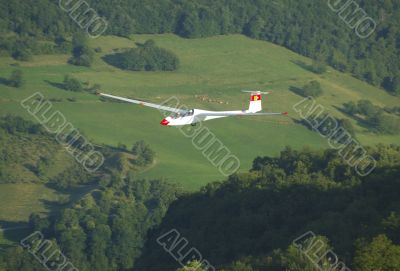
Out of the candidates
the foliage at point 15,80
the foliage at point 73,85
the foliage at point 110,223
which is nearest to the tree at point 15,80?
the foliage at point 15,80

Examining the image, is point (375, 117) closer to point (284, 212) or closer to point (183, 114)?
point (284, 212)

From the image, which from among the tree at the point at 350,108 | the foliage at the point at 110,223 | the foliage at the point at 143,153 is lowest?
the foliage at the point at 110,223

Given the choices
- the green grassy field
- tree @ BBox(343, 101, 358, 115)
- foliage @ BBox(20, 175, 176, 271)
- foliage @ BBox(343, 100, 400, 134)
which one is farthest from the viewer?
tree @ BBox(343, 101, 358, 115)

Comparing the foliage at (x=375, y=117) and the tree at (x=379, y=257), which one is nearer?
the tree at (x=379, y=257)

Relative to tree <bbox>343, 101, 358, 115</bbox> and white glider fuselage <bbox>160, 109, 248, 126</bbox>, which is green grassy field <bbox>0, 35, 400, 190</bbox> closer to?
tree <bbox>343, 101, 358, 115</bbox>

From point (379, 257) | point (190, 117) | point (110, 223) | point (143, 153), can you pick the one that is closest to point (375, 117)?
point (143, 153)

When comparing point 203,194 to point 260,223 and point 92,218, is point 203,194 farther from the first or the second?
point 92,218

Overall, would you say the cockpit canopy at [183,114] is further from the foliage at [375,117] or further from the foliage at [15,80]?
the foliage at [375,117]

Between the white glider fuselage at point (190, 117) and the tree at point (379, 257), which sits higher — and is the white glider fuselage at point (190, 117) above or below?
above

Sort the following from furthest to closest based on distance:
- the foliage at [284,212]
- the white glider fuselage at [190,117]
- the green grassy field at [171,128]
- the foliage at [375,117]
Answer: the foliage at [375,117] → the green grassy field at [171,128] → the white glider fuselage at [190,117] → the foliage at [284,212]

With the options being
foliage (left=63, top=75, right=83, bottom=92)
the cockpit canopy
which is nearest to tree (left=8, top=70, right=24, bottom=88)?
foliage (left=63, top=75, right=83, bottom=92)

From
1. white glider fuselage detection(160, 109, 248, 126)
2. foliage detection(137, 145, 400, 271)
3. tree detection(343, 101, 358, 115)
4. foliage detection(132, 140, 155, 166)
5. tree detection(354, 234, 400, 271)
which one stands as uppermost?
white glider fuselage detection(160, 109, 248, 126)
